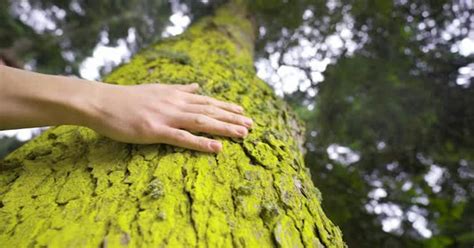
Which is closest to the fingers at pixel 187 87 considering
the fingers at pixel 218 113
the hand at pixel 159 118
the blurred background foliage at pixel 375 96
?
the hand at pixel 159 118

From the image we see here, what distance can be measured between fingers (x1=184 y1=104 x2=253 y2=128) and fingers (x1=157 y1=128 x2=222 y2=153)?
19 cm

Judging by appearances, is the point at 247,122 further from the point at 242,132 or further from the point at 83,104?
the point at 83,104

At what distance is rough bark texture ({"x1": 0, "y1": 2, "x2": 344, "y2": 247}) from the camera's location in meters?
1.07

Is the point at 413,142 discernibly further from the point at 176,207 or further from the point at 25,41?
the point at 25,41

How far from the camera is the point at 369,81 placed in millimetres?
4723

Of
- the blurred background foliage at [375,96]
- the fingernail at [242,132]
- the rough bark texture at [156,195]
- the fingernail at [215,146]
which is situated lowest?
the rough bark texture at [156,195]

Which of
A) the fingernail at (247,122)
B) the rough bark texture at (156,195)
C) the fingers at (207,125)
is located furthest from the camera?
the fingernail at (247,122)

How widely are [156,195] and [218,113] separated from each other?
1.91ft

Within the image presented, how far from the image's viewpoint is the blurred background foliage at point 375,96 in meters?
3.93

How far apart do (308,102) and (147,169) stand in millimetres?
4269

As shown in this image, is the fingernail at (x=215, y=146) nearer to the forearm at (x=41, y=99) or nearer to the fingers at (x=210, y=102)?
the fingers at (x=210, y=102)

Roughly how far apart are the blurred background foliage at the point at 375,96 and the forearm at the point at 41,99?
8.26 feet

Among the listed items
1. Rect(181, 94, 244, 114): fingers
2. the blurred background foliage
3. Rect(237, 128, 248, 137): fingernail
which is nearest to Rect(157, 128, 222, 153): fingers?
Rect(237, 128, 248, 137): fingernail

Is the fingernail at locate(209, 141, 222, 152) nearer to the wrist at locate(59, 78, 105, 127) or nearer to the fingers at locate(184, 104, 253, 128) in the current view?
the fingers at locate(184, 104, 253, 128)
